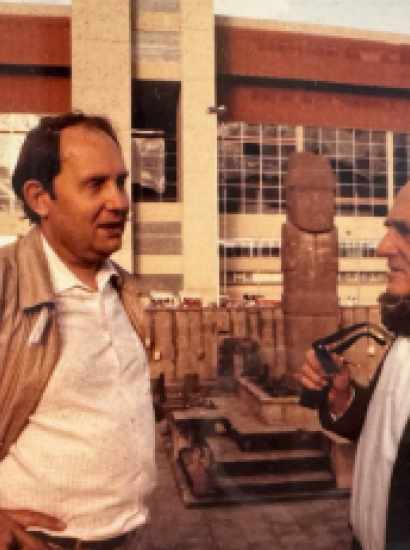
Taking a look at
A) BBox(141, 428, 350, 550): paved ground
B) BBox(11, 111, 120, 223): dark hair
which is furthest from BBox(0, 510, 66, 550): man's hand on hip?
BBox(141, 428, 350, 550): paved ground

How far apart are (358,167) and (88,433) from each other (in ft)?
5.46

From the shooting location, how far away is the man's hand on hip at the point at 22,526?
2.70ft

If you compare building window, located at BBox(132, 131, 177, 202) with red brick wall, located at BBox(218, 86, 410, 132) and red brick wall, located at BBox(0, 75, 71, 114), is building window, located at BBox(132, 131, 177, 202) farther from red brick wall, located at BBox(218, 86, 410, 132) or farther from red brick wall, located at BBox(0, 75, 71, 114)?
red brick wall, located at BBox(218, 86, 410, 132)

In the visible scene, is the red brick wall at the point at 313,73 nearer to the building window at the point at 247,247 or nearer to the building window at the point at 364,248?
the building window at the point at 364,248

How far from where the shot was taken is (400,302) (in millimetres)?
1090

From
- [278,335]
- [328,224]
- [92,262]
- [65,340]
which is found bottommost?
[278,335]

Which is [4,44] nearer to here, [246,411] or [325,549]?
[325,549]

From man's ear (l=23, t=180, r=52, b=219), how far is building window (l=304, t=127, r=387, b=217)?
108 cm

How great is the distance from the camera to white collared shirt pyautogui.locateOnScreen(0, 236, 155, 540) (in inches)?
34.9

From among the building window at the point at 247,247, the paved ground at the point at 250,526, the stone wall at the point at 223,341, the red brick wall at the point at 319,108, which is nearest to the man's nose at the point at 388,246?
the stone wall at the point at 223,341

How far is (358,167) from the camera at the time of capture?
7.20ft

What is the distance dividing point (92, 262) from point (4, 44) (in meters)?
0.66

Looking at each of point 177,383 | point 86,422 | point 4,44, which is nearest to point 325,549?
point 177,383

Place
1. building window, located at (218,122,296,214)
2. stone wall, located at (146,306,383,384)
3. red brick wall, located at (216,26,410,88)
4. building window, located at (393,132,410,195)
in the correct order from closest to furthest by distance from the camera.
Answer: building window, located at (393,132,410,195), red brick wall, located at (216,26,410,88), stone wall, located at (146,306,383,384), building window, located at (218,122,296,214)
